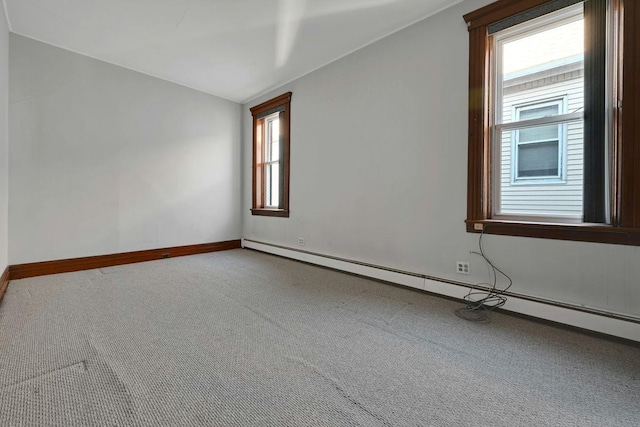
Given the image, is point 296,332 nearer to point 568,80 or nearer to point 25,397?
point 25,397

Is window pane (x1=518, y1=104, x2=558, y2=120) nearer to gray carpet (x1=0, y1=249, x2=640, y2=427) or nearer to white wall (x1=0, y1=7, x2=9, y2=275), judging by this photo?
gray carpet (x1=0, y1=249, x2=640, y2=427)

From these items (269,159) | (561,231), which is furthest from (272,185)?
(561,231)

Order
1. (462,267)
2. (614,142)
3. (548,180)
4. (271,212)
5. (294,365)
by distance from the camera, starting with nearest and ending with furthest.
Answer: (294,365)
(614,142)
(548,180)
(462,267)
(271,212)

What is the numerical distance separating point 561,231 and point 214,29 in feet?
12.0

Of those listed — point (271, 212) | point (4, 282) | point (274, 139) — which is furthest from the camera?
point (274, 139)

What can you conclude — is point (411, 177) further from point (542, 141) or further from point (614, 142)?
point (614, 142)

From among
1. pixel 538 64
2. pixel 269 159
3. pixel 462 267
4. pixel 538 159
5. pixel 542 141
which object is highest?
pixel 538 64

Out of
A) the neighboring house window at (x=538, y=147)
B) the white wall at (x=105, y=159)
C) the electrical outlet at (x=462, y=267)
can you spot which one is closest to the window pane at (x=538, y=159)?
the neighboring house window at (x=538, y=147)

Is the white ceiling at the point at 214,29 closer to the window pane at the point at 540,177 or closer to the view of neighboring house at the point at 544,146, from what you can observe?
the view of neighboring house at the point at 544,146

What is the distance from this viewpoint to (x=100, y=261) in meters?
3.64

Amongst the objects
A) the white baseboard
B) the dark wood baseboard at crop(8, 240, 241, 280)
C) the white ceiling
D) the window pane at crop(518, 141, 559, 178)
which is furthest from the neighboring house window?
the dark wood baseboard at crop(8, 240, 241, 280)

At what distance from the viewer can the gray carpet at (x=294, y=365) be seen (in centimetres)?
118

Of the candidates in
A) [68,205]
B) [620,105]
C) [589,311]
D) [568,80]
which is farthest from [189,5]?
[589,311]

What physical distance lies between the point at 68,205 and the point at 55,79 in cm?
147
